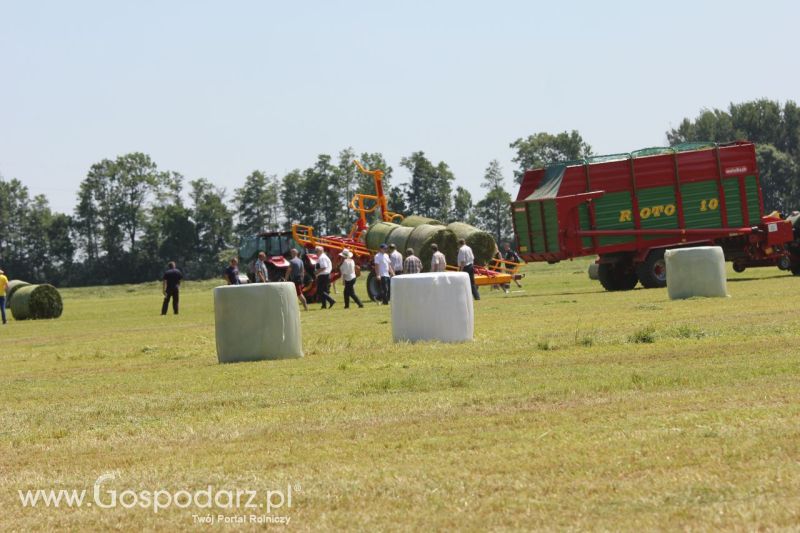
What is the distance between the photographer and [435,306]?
1809 centimetres

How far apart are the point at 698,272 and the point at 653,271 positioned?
33.0 ft

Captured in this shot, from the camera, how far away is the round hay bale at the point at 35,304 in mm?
43750

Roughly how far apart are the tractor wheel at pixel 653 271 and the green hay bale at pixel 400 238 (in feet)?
28.2

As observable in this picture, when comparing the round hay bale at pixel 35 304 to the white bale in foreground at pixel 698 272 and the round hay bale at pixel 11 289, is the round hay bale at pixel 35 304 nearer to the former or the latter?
the round hay bale at pixel 11 289

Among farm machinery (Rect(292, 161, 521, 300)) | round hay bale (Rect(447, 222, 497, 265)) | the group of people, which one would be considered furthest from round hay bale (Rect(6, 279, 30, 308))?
round hay bale (Rect(447, 222, 497, 265))

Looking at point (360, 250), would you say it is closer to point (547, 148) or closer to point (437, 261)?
point (437, 261)

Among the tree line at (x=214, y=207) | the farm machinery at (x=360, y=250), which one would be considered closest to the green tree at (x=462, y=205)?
the tree line at (x=214, y=207)

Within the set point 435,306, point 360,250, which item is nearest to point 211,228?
point 360,250

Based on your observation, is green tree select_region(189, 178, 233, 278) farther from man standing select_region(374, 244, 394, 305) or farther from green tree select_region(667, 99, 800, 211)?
man standing select_region(374, 244, 394, 305)

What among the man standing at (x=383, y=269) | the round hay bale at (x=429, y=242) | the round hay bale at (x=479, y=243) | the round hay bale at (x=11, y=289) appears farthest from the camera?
the round hay bale at (x=11, y=289)

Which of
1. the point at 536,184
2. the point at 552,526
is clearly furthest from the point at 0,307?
the point at 552,526

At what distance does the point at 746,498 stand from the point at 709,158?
1245 inches

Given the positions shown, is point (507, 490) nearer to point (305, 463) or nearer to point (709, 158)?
point (305, 463)

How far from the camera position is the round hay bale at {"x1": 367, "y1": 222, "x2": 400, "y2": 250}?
146 feet
